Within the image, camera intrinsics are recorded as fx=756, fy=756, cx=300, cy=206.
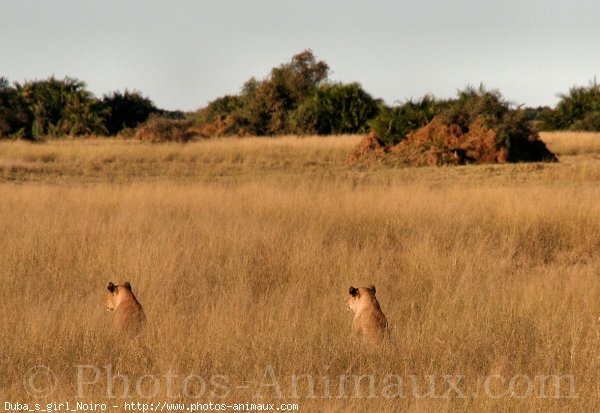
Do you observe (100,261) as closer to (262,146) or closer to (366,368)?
(366,368)

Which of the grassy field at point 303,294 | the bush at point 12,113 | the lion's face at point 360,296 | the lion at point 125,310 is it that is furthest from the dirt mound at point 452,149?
the bush at point 12,113

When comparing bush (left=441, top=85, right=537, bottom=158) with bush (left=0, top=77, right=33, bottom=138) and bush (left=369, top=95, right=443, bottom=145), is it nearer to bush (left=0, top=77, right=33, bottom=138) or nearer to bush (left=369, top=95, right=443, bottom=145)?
bush (left=369, top=95, right=443, bottom=145)

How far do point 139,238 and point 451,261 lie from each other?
2.85m

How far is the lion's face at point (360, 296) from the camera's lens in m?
3.81

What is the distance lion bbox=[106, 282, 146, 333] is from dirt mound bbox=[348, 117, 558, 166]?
13.2 metres

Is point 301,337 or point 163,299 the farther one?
point 163,299

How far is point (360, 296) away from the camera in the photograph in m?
3.86

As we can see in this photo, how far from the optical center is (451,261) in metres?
6.28

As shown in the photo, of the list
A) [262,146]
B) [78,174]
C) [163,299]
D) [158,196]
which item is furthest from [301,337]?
[262,146]

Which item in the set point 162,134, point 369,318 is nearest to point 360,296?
point 369,318

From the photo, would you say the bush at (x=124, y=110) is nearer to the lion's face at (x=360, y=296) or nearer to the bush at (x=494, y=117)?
the bush at (x=494, y=117)

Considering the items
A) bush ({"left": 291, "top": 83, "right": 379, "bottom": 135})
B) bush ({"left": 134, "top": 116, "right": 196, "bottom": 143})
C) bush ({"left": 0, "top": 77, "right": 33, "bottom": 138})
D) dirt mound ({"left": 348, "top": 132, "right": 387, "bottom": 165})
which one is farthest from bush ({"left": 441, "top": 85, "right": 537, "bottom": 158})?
bush ({"left": 0, "top": 77, "right": 33, "bottom": 138})

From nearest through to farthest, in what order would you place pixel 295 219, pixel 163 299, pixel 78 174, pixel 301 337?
pixel 301 337, pixel 163 299, pixel 295 219, pixel 78 174

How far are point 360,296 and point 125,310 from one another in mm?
1267
